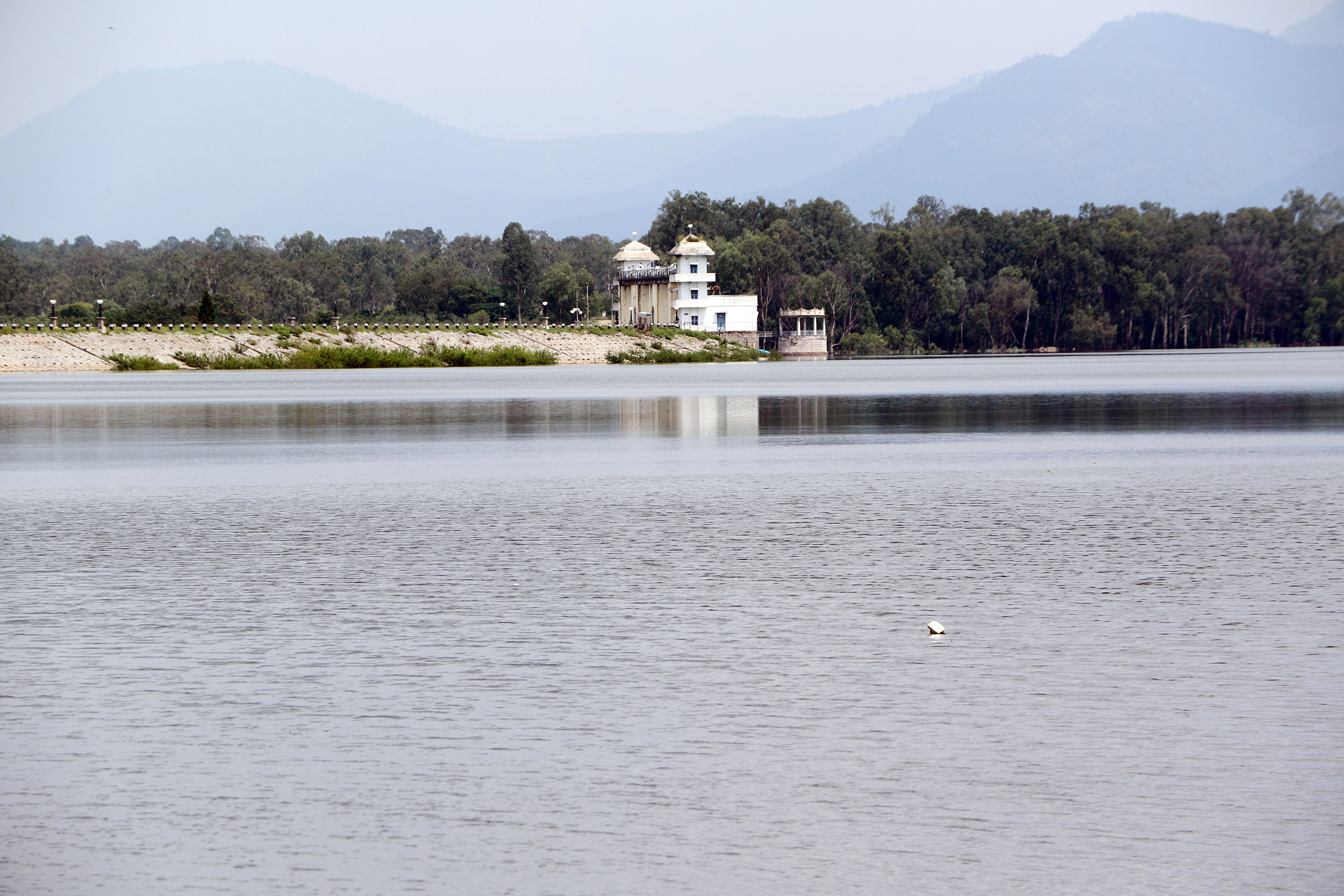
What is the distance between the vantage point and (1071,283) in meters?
144

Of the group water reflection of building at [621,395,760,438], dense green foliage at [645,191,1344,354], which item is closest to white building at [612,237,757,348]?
dense green foliage at [645,191,1344,354]

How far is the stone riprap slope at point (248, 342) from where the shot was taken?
9144cm

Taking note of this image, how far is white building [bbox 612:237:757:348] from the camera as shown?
4946 inches

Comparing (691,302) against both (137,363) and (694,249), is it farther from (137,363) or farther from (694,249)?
(137,363)

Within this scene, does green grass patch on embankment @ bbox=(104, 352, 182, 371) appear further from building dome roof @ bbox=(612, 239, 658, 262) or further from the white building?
building dome roof @ bbox=(612, 239, 658, 262)

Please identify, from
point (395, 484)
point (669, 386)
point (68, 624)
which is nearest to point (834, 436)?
point (395, 484)

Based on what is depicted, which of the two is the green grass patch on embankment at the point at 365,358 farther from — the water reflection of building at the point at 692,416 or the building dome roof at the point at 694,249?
the water reflection of building at the point at 692,416

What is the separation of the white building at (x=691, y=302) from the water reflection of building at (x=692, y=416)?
217 ft

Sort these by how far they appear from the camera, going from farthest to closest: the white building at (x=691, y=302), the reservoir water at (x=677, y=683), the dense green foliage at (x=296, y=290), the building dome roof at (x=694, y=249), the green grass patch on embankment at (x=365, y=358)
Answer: the dense green foliage at (x=296, y=290) → the white building at (x=691, y=302) → the building dome roof at (x=694, y=249) → the green grass patch on embankment at (x=365, y=358) → the reservoir water at (x=677, y=683)

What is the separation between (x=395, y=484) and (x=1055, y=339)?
130 m

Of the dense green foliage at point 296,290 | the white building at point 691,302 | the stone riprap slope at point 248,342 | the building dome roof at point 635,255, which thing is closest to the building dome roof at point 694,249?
the white building at point 691,302

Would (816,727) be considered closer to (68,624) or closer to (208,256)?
(68,624)

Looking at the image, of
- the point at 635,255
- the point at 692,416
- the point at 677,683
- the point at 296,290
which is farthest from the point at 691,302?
the point at 677,683

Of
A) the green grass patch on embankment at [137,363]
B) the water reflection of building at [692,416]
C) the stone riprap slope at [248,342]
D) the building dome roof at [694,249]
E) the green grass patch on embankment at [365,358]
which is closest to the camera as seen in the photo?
the water reflection of building at [692,416]
